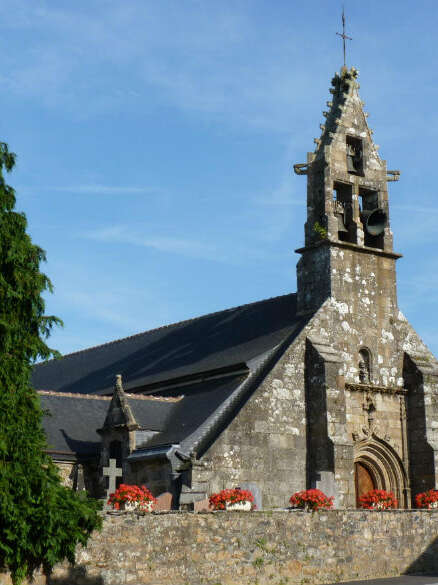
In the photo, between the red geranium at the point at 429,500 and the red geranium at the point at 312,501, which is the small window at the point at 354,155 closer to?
the red geranium at the point at 429,500

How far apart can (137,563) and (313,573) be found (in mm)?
3869

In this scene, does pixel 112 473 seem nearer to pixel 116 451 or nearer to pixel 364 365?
pixel 116 451

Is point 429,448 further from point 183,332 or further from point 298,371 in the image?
point 183,332

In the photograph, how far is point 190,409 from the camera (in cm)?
2702

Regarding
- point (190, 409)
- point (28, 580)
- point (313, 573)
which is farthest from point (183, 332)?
point (28, 580)

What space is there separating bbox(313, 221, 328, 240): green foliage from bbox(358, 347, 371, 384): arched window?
368 centimetres

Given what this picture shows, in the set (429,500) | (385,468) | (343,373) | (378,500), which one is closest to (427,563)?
(429,500)

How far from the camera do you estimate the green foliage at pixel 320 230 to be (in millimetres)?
27750

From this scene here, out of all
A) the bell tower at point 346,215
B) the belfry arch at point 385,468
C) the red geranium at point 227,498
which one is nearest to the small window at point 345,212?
the bell tower at point 346,215

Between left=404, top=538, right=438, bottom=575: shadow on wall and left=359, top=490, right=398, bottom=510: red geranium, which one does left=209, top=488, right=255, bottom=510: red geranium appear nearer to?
left=404, top=538, right=438, bottom=575: shadow on wall

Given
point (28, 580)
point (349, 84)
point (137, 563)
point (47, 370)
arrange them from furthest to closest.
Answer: point (47, 370)
point (349, 84)
point (137, 563)
point (28, 580)

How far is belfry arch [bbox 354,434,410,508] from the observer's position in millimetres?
26703

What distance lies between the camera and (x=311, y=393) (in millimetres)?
25734

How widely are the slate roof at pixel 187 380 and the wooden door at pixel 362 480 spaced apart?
13.5 ft
